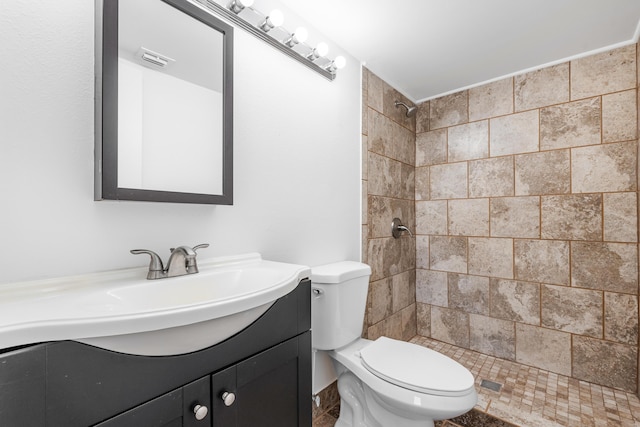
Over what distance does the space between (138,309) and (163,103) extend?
72 centimetres

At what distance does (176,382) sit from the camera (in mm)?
726

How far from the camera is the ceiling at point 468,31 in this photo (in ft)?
5.07

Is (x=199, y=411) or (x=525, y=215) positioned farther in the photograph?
(x=525, y=215)

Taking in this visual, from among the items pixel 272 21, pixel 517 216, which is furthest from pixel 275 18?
pixel 517 216

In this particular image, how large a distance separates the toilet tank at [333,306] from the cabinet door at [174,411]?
0.78 meters

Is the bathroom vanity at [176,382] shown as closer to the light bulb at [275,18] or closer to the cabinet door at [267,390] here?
the cabinet door at [267,390]

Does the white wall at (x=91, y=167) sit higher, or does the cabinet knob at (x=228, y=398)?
the white wall at (x=91, y=167)

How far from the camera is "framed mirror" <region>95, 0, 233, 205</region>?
92cm

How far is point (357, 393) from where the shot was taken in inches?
61.6

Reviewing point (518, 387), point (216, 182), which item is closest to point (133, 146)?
point (216, 182)

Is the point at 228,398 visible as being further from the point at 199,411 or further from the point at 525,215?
the point at 525,215

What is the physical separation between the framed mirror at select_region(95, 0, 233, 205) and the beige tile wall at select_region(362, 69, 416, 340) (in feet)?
3.65

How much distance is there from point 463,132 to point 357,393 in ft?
6.75

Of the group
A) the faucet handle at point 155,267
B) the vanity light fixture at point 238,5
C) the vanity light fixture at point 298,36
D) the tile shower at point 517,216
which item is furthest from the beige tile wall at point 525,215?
the faucet handle at point 155,267
